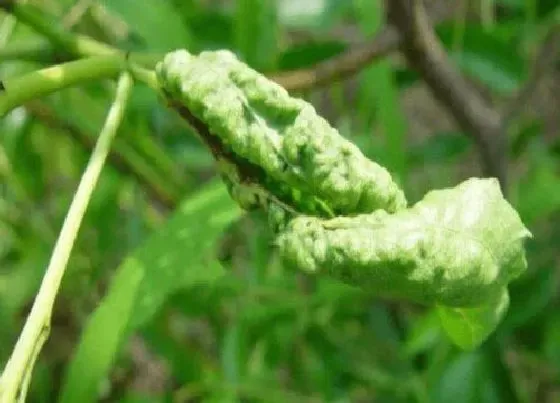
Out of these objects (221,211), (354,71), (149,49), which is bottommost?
(221,211)

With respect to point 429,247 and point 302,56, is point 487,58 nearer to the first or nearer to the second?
point 302,56

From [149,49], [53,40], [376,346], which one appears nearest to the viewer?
[53,40]

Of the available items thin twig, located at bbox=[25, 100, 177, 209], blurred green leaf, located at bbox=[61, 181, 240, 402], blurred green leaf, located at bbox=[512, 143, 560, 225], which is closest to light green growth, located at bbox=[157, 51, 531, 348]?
blurred green leaf, located at bbox=[61, 181, 240, 402]

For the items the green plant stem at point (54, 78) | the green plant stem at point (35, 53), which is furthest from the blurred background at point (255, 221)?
the green plant stem at point (54, 78)

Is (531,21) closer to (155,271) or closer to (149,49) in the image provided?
(149,49)

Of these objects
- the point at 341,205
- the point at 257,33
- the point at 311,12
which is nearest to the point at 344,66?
the point at 257,33

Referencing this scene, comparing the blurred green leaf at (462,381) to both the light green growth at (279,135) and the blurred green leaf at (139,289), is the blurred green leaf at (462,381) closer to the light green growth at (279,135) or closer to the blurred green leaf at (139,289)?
the blurred green leaf at (139,289)

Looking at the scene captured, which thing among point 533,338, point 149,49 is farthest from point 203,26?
point 533,338
